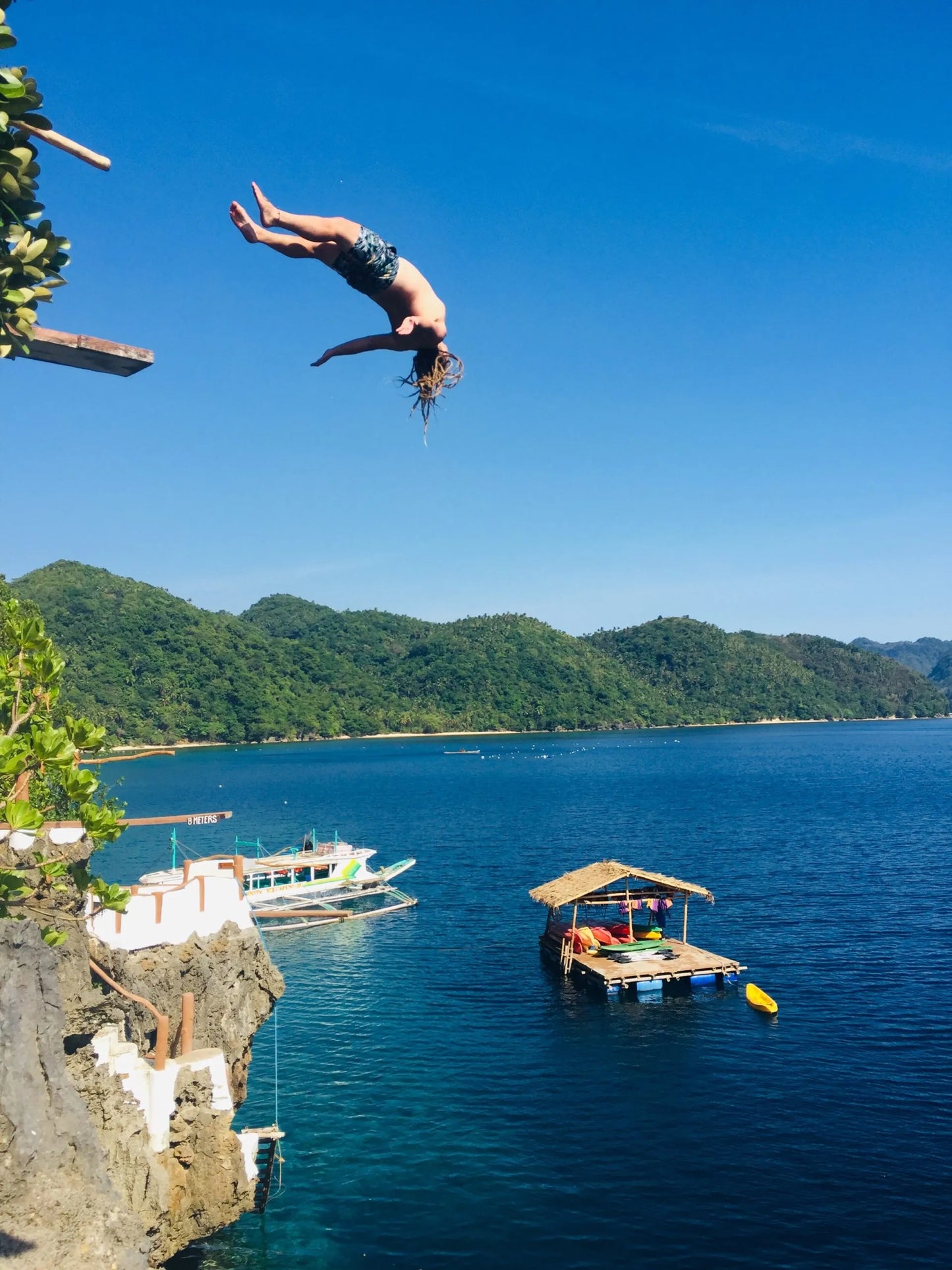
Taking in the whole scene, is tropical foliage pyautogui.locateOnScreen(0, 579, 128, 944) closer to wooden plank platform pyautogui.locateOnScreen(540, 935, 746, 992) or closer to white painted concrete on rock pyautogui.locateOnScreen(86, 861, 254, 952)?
white painted concrete on rock pyautogui.locateOnScreen(86, 861, 254, 952)

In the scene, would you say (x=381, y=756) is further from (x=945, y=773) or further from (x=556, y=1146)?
(x=556, y=1146)

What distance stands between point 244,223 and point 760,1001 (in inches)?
1294

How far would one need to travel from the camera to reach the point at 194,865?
21.3m

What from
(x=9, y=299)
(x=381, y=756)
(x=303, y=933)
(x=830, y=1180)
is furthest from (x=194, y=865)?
(x=381, y=756)

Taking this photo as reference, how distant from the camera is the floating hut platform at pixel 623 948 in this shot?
115 feet

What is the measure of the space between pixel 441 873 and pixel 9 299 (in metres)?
55.1

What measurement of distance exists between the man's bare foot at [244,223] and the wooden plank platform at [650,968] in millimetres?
34113

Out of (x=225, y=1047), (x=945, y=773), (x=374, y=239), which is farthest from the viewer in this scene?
(x=945, y=773)

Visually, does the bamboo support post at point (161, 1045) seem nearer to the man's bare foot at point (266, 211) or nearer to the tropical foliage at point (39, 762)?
the tropical foliage at point (39, 762)

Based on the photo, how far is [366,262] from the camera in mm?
3904

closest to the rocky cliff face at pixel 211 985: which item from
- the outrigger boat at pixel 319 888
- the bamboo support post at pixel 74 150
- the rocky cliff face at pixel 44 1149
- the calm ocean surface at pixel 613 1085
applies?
the calm ocean surface at pixel 613 1085

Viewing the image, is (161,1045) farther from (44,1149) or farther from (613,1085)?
(613,1085)

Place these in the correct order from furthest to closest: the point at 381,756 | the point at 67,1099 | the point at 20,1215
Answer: the point at 381,756
the point at 67,1099
the point at 20,1215

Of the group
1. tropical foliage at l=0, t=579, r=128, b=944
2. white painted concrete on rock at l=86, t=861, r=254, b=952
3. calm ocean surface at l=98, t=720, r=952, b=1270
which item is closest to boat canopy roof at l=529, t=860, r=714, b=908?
calm ocean surface at l=98, t=720, r=952, b=1270
